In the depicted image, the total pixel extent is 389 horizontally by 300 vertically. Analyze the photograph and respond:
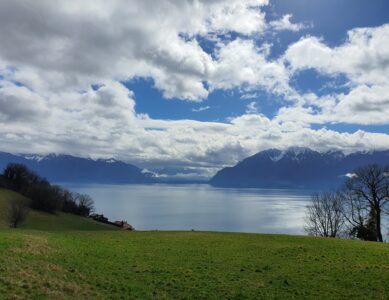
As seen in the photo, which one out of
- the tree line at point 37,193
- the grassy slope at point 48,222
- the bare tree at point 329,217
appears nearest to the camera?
the bare tree at point 329,217

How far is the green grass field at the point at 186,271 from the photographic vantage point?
17.1 meters

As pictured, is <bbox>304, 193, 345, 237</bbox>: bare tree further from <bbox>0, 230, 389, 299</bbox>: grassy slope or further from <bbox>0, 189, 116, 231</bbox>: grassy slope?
<bbox>0, 189, 116, 231</bbox>: grassy slope

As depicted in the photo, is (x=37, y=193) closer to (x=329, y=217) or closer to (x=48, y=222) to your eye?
(x=48, y=222)

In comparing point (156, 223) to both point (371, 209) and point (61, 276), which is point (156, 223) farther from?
point (61, 276)

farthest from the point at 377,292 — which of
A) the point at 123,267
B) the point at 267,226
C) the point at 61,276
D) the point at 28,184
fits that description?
the point at 267,226

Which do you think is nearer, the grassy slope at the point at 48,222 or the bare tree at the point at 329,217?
the bare tree at the point at 329,217

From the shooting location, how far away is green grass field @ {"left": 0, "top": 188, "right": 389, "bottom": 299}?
17.1m

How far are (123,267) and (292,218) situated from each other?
161m

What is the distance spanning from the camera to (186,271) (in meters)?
22.6

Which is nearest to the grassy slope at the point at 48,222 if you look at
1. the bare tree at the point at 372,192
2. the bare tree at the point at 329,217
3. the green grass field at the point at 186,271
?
the bare tree at the point at 329,217

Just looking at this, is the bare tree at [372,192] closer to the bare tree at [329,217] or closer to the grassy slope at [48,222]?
the bare tree at [329,217]

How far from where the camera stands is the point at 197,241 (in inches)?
1453

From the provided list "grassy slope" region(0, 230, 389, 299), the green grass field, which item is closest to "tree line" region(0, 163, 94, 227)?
the green grass field

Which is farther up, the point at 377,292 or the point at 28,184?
the point at 28,184
